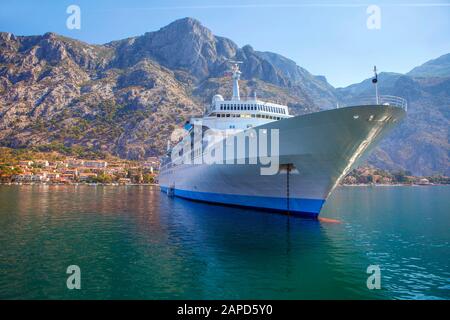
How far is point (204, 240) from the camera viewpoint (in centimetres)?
1557

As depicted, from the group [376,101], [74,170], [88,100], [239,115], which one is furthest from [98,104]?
[376,101]

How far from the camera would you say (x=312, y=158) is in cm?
1911

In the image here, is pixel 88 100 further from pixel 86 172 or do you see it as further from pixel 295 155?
pixel 295 155

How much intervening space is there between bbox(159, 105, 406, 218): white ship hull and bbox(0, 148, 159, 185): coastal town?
113965mm

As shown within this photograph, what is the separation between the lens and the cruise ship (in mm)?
17328

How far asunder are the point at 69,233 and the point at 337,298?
14849mm

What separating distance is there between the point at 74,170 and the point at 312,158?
440 feet

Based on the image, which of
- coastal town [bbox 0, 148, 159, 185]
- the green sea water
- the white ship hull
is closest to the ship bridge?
the white ship hull

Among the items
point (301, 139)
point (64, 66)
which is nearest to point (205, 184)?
point (301, 139)

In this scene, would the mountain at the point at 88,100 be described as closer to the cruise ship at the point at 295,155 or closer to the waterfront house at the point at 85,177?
the waterfront house at the point at 85,177

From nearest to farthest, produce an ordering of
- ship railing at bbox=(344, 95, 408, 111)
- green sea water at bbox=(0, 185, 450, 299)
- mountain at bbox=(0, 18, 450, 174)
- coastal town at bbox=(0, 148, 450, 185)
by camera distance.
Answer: green sea water at bbox=(0, 185, 450, 299)
ship railing at bbox=(344, 95, 408, 111)
coastal town at bbox=(0, 148, 450, 185)
mountain at bbox=(0, 18, 450, 174)

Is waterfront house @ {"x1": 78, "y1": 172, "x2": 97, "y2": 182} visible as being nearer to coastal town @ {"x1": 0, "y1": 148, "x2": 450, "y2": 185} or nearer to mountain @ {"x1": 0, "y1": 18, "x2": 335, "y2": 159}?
coastal town @ {"x1": 0, "y1": 148, "x2": 450, "y2": 185}

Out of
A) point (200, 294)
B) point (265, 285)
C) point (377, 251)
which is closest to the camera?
point (200, 294)
